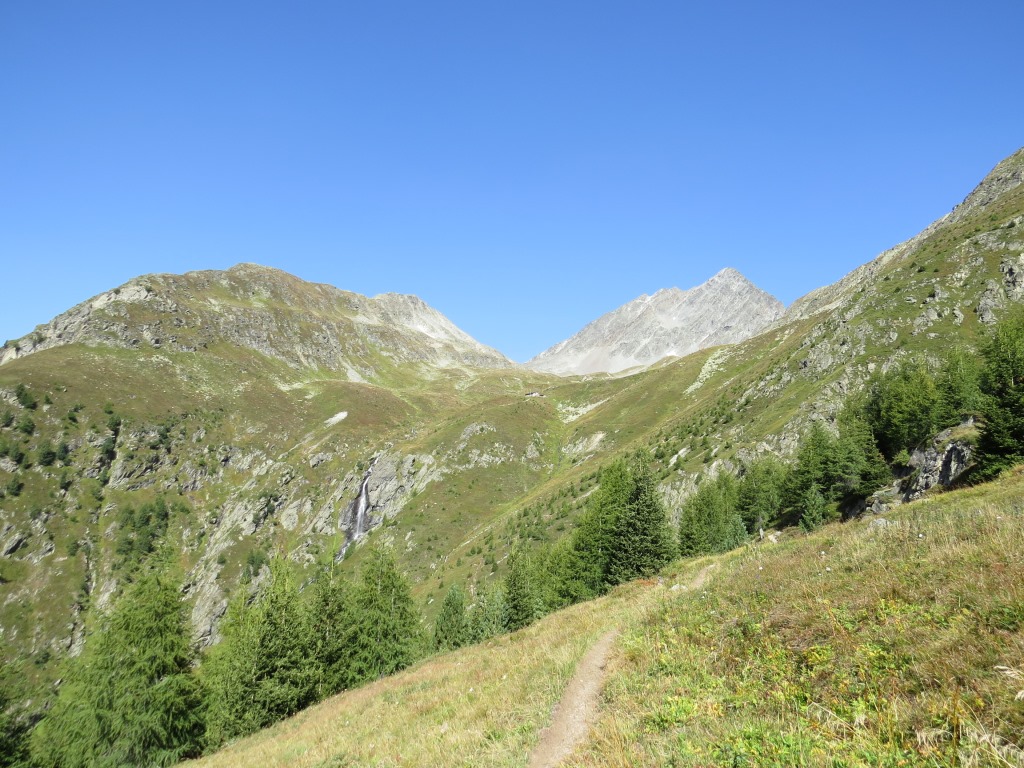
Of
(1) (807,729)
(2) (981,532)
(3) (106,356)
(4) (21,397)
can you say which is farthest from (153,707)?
(3) (106,356)

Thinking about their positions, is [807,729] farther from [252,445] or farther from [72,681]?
[252,445]

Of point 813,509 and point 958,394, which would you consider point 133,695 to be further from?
point 958,394

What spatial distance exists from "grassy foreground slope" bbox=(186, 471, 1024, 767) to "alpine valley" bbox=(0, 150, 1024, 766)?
9 cm

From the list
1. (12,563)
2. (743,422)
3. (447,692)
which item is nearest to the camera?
(447,692)

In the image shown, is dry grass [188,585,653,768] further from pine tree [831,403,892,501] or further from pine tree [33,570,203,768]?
pine tree [831,403,892,501]

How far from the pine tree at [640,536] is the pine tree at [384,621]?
1672cm

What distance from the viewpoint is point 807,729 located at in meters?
6.38

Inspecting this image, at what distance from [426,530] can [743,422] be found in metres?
76.4

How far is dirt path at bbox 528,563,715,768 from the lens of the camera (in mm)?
8234

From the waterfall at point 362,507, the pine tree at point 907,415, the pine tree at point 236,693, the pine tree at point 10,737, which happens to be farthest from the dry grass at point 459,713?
the waterfall at point 362,507

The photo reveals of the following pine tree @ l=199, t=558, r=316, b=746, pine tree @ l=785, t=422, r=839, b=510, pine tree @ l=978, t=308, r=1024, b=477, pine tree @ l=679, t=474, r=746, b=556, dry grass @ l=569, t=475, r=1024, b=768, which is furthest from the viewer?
pine tree @ l=679, t=474, r=746, b=556

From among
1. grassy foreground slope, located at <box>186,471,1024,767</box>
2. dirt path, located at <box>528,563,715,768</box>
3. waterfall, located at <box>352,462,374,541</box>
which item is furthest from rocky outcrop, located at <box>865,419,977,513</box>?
waterfall, located at <box>352,462,374,541</box>

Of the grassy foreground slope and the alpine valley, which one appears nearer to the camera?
the grassy foreground slope

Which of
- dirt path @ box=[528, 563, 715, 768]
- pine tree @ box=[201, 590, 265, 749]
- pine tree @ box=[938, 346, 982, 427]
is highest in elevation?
dirt path @ box=[528, 563, 715, 768]
